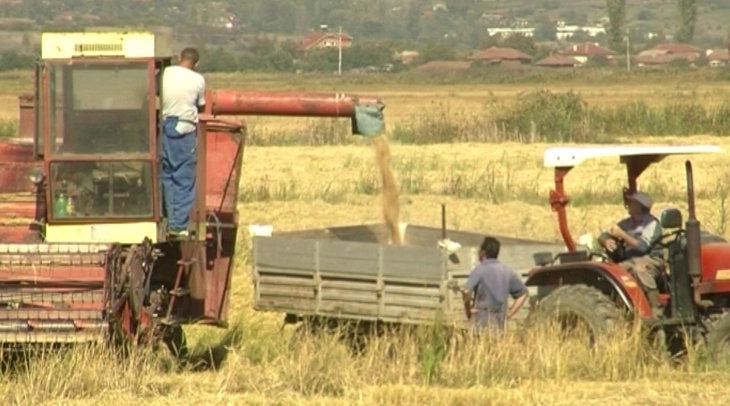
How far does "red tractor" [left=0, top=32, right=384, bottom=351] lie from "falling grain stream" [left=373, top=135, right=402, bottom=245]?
1857 millimetres

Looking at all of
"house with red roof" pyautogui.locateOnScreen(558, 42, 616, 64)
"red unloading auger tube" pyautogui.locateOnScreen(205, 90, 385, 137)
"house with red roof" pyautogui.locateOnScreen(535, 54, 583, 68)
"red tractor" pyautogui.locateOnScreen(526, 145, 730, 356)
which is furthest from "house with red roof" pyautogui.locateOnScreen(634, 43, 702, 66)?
"red tractor" pyautogui.locateOnScreen(526, 145, 730, 356)

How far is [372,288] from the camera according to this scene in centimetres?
1312

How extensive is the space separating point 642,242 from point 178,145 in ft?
11.7

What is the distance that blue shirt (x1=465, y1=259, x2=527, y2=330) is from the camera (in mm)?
12328

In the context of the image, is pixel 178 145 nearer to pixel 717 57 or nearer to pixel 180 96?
pixel 180 96

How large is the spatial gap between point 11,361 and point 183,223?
1.65 m

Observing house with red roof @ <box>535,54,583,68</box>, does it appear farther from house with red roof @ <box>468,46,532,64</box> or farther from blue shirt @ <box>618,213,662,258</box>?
blue shirt @ <box>618,213,662,258</box>

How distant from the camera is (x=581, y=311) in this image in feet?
39.4

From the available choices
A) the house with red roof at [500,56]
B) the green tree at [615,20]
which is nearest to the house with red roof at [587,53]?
the house with red roof at [500,56]

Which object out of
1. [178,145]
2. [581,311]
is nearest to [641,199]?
[581,311]

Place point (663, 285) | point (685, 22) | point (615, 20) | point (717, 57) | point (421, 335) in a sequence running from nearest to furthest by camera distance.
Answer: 1. point (421, 335)
2. point (663, 285)
3. point (717, 57)
4. point (615, 20)
5. point (685, 22)

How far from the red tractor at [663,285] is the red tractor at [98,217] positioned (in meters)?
2.86

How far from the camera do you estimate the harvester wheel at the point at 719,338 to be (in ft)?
38.5

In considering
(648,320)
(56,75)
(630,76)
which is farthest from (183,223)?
(630,76)
